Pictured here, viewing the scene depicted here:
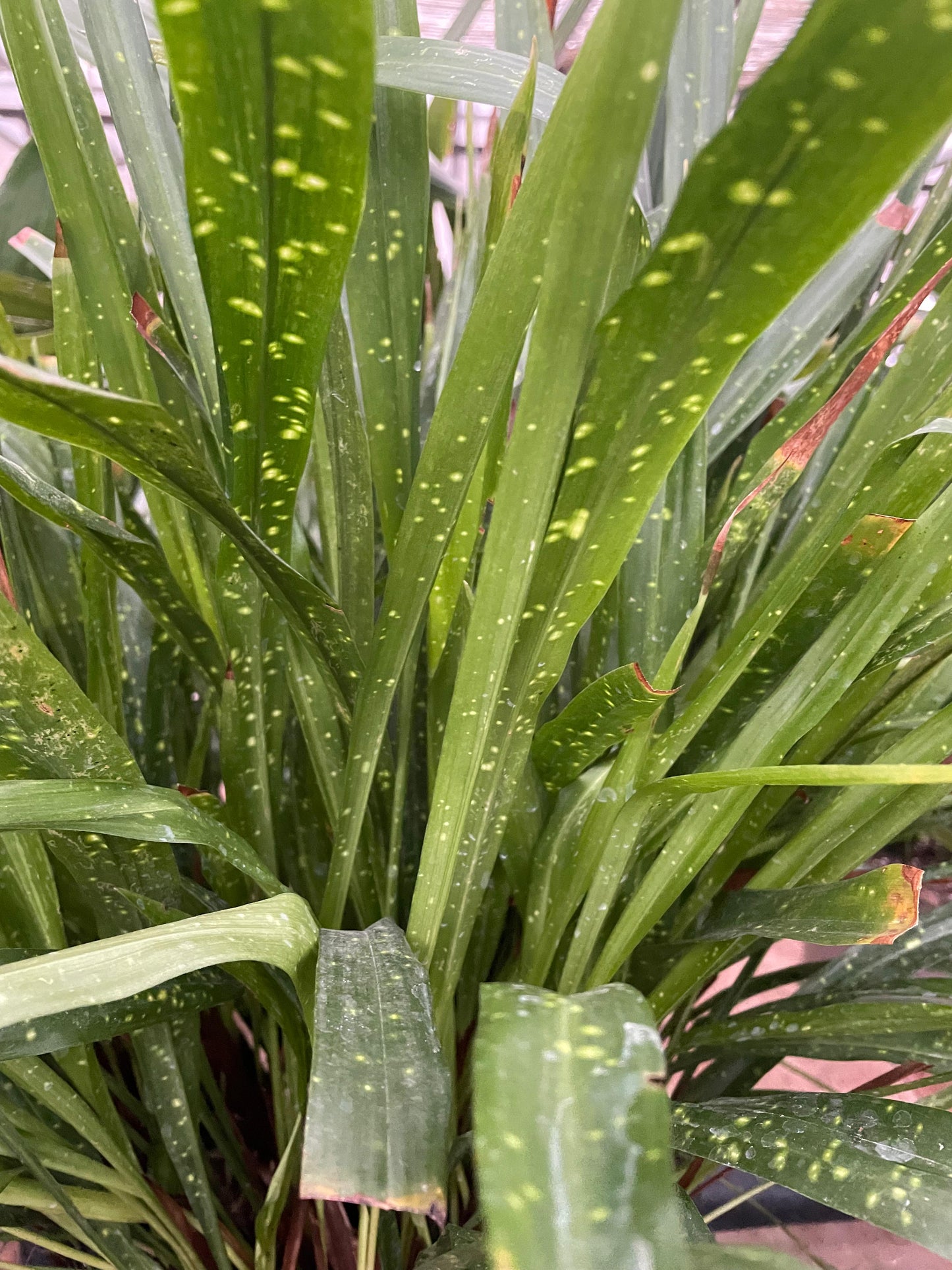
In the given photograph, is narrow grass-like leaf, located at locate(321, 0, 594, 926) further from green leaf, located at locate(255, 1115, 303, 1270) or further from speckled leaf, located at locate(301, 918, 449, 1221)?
green leaf, located at locate(255, 1115, 303, 1270)

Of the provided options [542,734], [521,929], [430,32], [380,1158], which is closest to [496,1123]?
[380,1158]

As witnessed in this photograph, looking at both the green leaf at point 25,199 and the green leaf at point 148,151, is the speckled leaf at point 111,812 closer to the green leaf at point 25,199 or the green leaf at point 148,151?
the green leaf at point 148,151

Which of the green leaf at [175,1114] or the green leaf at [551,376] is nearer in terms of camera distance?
the green leaf at [551,376]

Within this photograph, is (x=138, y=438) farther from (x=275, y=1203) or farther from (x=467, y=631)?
(x=275, y=1203)

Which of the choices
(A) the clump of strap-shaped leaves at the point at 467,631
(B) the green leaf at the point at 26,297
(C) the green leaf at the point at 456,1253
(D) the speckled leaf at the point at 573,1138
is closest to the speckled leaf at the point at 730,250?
(A) the clump of strap-shaped leaves at the point at 467,631

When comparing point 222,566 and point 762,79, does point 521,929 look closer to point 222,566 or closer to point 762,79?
point 222,566

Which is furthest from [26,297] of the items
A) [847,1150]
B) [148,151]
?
[847,1150]

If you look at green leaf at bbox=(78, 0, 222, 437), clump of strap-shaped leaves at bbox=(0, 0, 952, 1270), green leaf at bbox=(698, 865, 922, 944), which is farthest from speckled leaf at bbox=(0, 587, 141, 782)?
green leaf at bbox=(698, 865, 922, 944)
